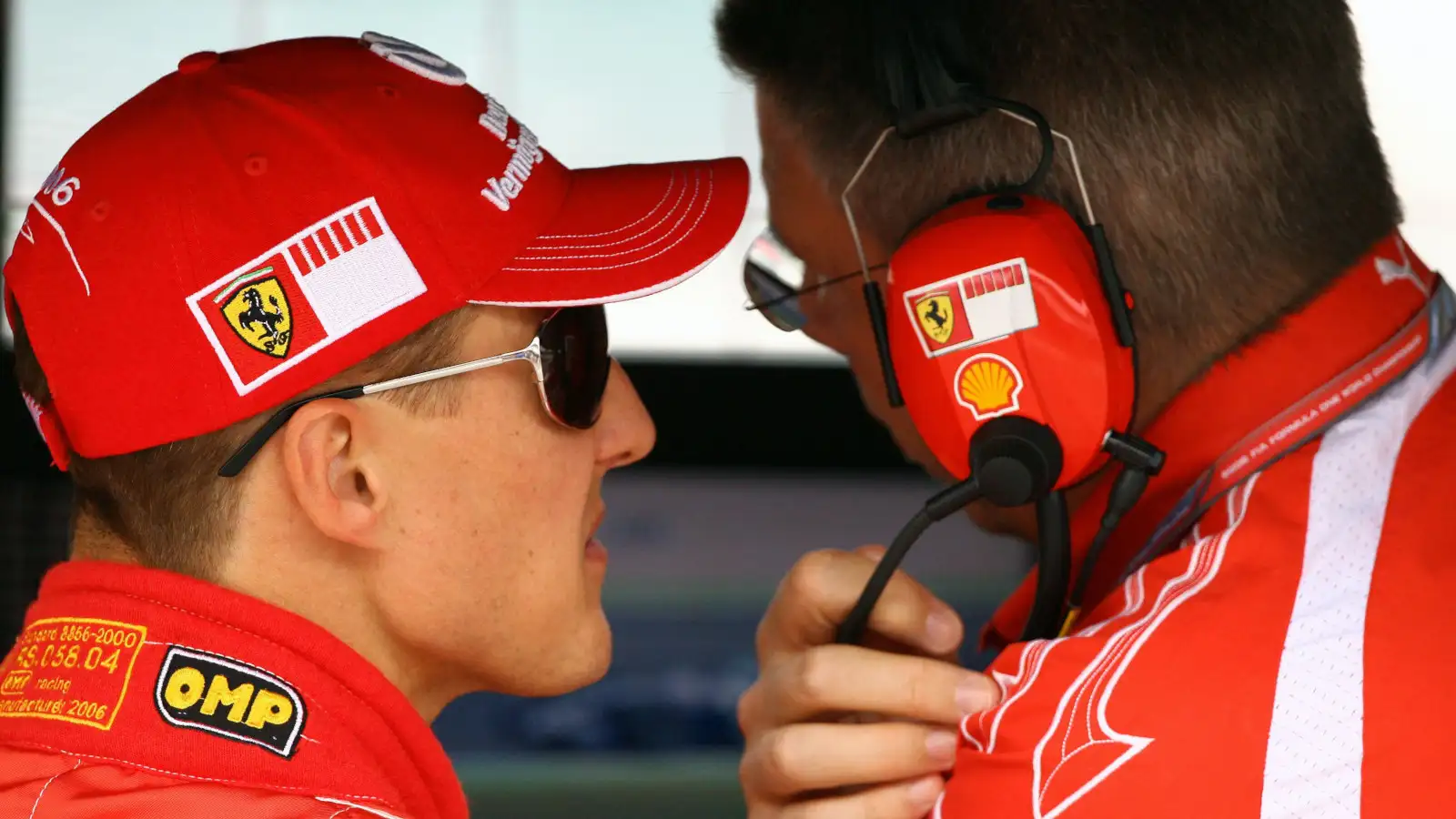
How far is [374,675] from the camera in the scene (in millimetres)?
1133

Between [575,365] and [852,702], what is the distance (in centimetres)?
37

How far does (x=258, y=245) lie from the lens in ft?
3.60

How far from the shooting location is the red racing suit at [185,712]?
987mm

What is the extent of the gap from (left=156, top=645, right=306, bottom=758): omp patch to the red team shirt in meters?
0.51

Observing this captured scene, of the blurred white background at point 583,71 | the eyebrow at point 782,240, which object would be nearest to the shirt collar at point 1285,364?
the eyebrow at point 782,240

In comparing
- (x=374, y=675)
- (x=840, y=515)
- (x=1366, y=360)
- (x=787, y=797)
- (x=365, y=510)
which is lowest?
(x=840, y=515)

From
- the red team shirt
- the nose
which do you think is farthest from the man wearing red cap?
the red team shirt

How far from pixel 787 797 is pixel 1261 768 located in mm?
430

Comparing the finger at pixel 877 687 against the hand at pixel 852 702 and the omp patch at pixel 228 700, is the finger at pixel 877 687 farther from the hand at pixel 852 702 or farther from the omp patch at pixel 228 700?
the omp patch at pixel 228 700

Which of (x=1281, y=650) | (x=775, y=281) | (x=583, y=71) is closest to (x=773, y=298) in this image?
(x=775, y=281)

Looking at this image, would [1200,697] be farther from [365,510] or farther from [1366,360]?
[365,510]

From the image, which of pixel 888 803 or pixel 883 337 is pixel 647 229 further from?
pixel 888 803

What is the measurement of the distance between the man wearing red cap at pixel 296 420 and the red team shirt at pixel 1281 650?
43cm

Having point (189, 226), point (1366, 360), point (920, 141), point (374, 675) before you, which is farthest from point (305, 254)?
point (1366, 360)
